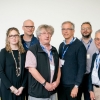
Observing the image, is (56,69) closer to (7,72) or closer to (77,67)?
(77,67)

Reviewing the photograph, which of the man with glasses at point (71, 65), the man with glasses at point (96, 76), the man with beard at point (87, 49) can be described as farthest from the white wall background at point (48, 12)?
the man with glasses at point (96, 76)

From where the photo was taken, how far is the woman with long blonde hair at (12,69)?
7.21 feet

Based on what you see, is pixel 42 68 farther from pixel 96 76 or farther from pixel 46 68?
pixel 96 76

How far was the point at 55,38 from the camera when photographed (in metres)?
3.98

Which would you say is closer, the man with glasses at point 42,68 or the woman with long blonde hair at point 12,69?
the man with glasses at point 42,68

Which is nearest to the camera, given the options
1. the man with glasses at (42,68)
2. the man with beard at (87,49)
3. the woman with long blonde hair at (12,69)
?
the man with glasses at (42,68)

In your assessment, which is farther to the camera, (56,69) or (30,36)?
(30,36)

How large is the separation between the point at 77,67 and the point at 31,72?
2.21 feet

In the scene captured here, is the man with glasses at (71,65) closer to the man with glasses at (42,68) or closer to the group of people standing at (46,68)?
the group of people standing at (46,68)

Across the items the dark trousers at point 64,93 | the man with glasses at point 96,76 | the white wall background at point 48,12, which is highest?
the white wall background at point 48,12

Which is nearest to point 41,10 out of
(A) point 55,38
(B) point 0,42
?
(A) point 55,38

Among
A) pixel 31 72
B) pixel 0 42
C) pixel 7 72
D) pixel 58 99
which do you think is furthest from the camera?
pixel 0 42

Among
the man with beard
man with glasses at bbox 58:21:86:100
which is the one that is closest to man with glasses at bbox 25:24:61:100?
man with glasses at bbox 58:21:86:100

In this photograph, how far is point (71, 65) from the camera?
2.24 m
